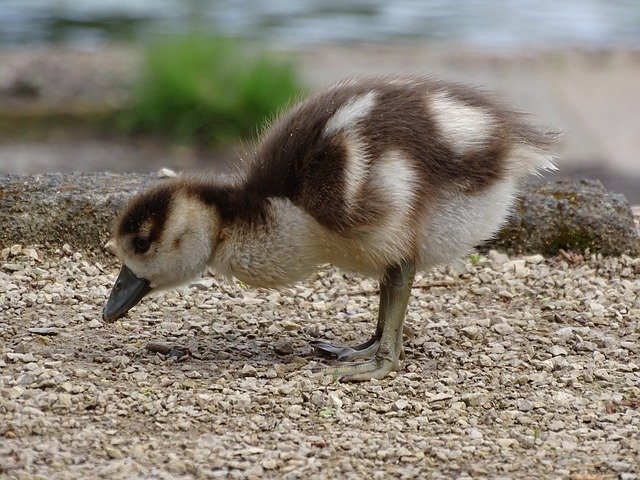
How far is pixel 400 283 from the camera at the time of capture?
5023 millimetres

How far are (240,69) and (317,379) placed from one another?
6648 millimetres

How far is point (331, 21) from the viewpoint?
15.8m

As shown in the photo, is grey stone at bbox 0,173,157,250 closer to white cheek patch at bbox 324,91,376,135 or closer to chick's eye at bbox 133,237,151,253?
chick's eye at bbox 133,237,151,253

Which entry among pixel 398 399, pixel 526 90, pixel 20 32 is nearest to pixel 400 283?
pixel 398 399

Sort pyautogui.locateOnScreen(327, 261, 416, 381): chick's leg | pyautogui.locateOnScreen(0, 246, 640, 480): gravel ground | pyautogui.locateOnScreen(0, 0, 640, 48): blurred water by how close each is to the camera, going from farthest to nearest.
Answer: pyautogui.locateOnScreen(0, 0, 640, 48): blurred water → pyautogui.locateOnScreen(327, 261, 416, 381): chick's leg → pyautogui.locateOnScreen(0, 246, 640, 480): gravel ground

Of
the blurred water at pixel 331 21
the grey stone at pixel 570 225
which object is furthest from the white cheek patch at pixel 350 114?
the blurred water at pixel 331 21

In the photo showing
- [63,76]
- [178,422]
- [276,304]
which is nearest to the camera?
[178,422]

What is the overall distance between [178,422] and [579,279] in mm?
2599

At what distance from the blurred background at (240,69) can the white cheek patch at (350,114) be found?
11.6 feet

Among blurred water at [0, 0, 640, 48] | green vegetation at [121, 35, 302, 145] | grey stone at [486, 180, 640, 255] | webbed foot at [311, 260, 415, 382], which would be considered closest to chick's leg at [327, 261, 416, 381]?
webbed foot at [311, 260, 415, 382]

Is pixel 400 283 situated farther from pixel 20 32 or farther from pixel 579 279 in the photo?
pixel 20 32

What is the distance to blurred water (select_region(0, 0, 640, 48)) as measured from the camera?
577 inches

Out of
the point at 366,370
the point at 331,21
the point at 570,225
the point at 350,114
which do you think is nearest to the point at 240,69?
the point at 331,21

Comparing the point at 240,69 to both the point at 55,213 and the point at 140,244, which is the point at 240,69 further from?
the point at 140,244
